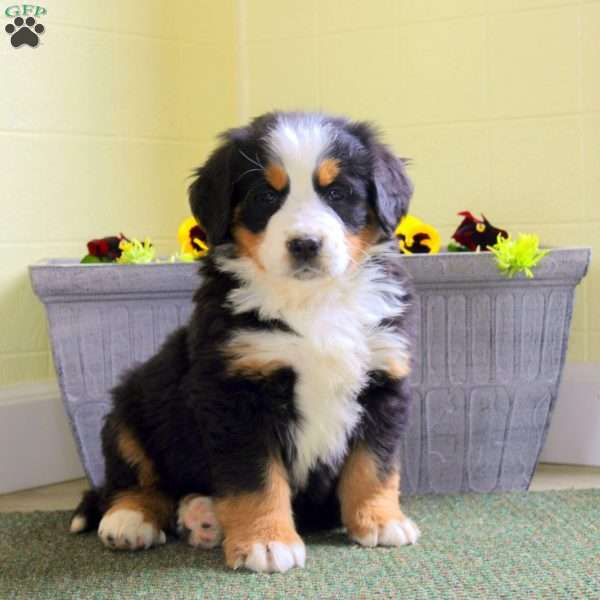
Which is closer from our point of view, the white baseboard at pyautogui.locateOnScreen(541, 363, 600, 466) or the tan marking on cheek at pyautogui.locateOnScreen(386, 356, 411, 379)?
the tan marking on cheek at pyautogui.locateOnScreen(386, 356, 411, 379)

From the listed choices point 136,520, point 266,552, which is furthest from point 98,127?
point 266,552

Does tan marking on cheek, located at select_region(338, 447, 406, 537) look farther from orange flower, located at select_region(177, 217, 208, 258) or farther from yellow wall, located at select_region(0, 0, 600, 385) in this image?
yellow wall, located at select_region(0, 0, 600, 385)

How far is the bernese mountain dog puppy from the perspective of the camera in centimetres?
208

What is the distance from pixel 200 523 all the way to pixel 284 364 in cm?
45

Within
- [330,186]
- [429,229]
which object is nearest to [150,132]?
[429,229]

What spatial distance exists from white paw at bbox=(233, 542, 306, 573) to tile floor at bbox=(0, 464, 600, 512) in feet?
3.57

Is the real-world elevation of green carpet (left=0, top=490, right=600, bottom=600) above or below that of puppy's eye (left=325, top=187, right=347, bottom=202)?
below

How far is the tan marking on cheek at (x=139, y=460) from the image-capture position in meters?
2.36

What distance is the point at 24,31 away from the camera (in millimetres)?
3277

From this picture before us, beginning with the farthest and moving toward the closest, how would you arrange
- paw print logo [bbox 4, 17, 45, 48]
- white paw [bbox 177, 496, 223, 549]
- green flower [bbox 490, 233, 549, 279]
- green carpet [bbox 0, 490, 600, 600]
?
paw print logo [bbox 4, 17, 45, 48] < green flower [bbox 490, 233, 549, 279] < white paw [bbox 177, 496, 223, 549] < green carpet [bbox 0, 490, 600, 600]

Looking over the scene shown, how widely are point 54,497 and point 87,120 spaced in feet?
4.14

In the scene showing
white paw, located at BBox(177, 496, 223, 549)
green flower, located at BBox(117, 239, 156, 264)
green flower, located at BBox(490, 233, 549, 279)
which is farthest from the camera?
green flower, located at BBox(117, 239, 156, 264)

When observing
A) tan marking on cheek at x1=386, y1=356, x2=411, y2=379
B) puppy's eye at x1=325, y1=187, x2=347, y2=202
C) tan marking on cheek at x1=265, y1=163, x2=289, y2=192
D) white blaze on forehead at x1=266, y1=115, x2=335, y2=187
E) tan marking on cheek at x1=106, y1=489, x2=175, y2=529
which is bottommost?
tan marking on cheek at x1=106, y1=489, x2=175, y2=529

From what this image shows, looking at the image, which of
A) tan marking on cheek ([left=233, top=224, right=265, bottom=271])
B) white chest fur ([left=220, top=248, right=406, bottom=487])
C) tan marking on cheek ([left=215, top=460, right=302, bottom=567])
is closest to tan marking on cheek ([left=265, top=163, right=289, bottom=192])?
tan marking on cheek ([left=233, top=224, right=265, bottom=271])
